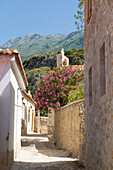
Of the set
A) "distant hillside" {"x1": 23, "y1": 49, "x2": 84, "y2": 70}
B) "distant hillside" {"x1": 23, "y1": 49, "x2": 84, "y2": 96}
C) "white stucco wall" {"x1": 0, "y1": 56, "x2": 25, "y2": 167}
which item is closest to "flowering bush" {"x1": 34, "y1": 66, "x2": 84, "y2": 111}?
"white stucco wall" {"x1": 0, "y1": 56, "x2": 25, "y2": 167}

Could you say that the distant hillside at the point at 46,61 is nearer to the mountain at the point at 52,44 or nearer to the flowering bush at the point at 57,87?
the mountain at the point at 52,44

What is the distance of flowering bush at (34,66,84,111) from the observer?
54.7 feet

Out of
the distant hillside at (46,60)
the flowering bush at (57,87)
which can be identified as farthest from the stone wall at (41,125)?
the distant hillside at (46,60)

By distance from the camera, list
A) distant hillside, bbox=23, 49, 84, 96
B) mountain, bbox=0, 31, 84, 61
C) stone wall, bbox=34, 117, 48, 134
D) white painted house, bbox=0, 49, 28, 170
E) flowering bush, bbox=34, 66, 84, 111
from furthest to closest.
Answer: mountain, bbox=0, 31, 84, 61 → distant hillside, bbox=23, 49, 84, 96 → stone wall, bbox=34, 117, 48, 134 → flowering bush, bbox=34, 66, 84, 111 → white painted house, bbox=0, 49, 28, 170

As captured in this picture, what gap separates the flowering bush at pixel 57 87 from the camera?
1669 cm

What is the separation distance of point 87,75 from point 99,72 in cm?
237

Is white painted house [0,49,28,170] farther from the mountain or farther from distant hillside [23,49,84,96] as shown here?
the mountain

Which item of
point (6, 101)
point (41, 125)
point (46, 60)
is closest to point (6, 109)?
point (6, 101)

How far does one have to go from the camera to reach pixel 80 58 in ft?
224

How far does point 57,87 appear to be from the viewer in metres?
Result: 16.7

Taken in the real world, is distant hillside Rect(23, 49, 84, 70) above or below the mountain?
below

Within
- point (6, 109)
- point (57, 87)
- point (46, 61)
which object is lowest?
point (6, 109)

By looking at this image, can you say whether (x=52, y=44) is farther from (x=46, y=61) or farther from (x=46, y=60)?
(x=46, y=61)

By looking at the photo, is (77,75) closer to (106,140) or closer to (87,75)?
(87,75)
